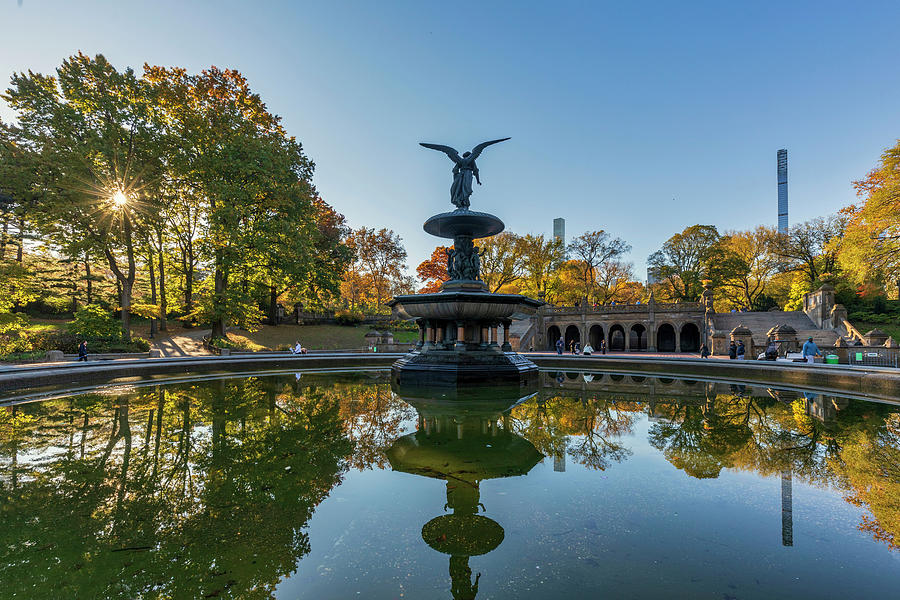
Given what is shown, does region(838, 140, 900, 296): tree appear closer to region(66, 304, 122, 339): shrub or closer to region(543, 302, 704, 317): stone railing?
region(543, 302, 704, 317): stone railing

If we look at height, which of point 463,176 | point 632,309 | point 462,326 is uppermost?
point 463,176

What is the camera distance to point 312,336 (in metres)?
32.4

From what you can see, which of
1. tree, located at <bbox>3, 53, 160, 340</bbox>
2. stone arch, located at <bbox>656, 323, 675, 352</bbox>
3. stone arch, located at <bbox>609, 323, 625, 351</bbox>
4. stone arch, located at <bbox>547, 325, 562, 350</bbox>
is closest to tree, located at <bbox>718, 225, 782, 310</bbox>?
stone arch, located at <bbox>656, 323, 675, 352</bbox>

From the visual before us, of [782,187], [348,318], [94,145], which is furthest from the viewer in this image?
[782,187]

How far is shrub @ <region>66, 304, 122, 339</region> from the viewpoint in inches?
750

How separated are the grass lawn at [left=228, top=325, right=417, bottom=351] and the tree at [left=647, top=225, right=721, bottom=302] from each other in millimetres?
31478

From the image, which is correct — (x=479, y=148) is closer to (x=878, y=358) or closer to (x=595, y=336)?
(x=878, y=358)

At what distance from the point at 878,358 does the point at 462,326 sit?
17899mm

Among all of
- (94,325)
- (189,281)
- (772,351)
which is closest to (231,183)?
(189,281)

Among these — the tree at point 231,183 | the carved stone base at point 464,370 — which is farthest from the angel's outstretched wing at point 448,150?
the tree at point 231,183

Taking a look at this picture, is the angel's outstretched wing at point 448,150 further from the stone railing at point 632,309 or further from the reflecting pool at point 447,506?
the stone railing at point 632,309

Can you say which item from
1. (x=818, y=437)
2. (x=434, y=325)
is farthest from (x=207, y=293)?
(x=818, y=437)

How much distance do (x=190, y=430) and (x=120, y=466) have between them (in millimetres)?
1591

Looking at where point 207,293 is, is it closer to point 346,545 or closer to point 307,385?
point 307,385
